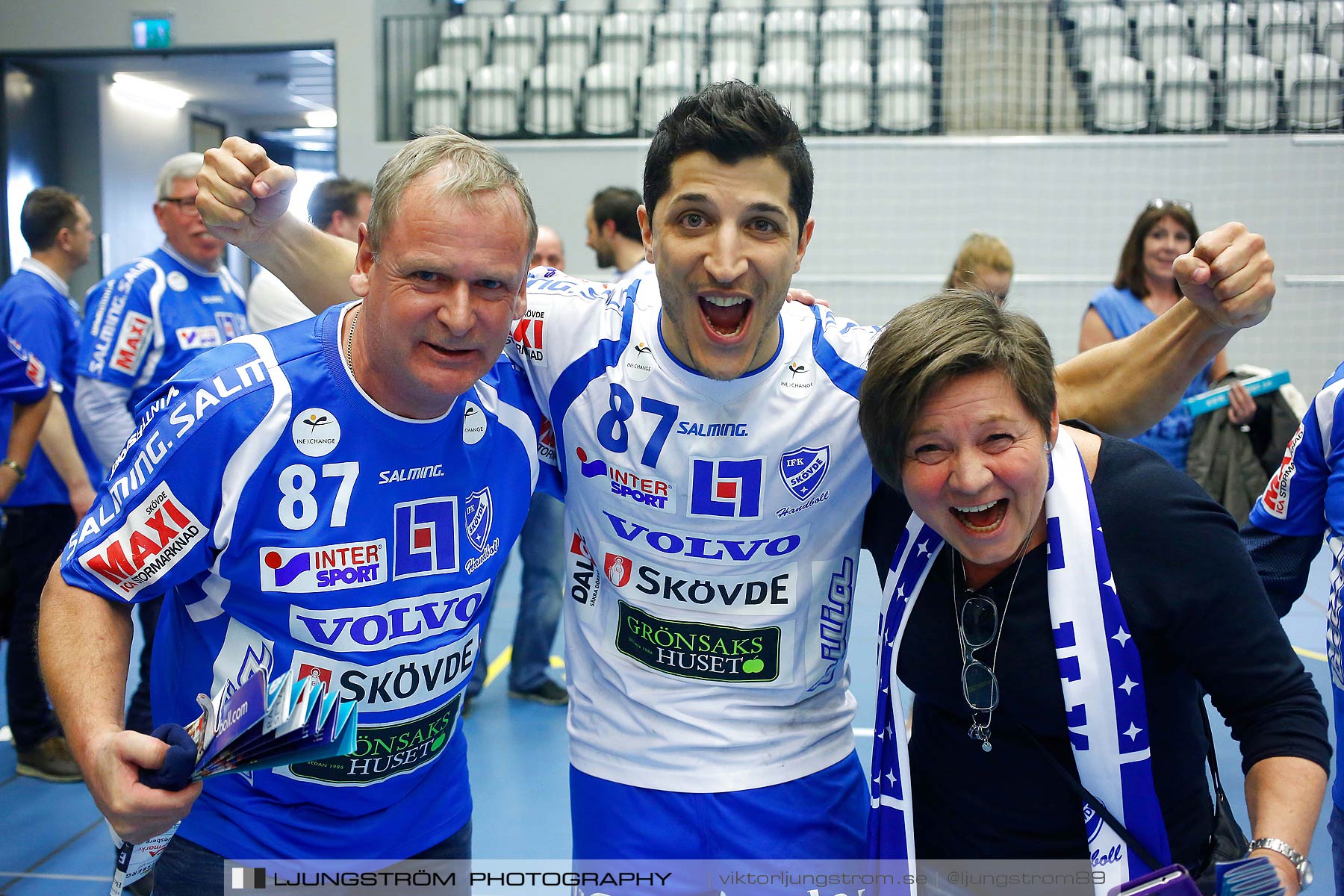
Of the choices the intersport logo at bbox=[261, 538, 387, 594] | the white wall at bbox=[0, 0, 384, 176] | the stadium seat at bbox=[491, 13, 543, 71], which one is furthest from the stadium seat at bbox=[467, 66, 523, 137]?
the intersport logo at bbox=[261, 538, 387, 594]

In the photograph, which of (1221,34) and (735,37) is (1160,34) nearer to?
(1221,34)

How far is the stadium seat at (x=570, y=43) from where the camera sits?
11.2m

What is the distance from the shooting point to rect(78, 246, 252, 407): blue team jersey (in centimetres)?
390

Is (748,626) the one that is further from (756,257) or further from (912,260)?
(912,260)

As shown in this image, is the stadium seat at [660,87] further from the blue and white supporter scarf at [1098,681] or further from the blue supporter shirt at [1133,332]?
the blue and white supporter scarf at [1098,681]

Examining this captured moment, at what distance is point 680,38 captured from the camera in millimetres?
10680

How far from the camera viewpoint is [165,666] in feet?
5.75

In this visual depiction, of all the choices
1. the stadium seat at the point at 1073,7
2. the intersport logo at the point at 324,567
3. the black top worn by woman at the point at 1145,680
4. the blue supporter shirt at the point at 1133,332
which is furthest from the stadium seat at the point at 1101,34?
the intersport logo at the point at 324,567

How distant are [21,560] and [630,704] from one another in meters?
3.59

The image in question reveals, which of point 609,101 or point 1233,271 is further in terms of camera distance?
point 609,101

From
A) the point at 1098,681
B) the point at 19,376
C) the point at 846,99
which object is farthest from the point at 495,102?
the point at 1098,681

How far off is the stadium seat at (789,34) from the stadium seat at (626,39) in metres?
1.32

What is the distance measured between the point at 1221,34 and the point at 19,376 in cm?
1028

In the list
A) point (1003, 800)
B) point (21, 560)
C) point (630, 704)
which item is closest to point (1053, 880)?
point (1003, 800)
